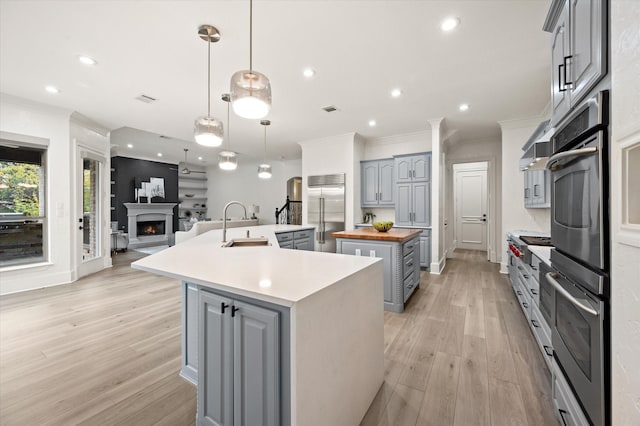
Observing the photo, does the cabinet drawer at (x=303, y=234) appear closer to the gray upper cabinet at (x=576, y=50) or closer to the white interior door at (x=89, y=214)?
the white interior door at (x=89, y=214)

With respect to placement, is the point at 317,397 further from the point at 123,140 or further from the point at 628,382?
the point at 123,140

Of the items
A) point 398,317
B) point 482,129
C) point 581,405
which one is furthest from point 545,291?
point 482,129

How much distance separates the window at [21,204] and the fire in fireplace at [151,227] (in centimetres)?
502

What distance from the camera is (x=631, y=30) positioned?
2.58 feet

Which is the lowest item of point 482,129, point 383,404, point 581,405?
point 383,404

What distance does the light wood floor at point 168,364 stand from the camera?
1.63m

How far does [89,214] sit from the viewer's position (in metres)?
5.14

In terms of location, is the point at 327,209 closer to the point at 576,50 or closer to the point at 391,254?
the point at 391,254

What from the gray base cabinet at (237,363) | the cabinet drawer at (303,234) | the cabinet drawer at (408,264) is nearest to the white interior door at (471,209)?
the cabinet drawer at (303,234)

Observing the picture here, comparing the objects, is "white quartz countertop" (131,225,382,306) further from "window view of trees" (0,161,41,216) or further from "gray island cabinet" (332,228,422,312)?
"window view of trees" (0,161,41,216)

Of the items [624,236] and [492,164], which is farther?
[492,164]

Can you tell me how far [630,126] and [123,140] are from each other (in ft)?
29.5

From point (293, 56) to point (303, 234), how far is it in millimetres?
3340

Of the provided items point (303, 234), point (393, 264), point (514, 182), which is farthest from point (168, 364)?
point (514, 182)
